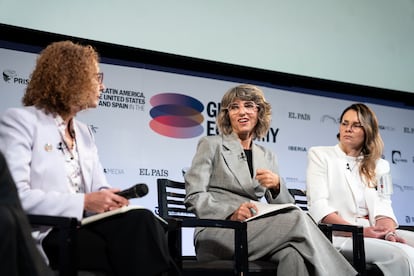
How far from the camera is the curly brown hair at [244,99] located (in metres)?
3.55

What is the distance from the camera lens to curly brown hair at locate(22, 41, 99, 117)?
269 centimetres

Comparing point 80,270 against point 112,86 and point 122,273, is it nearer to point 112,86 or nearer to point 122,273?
point 122,273

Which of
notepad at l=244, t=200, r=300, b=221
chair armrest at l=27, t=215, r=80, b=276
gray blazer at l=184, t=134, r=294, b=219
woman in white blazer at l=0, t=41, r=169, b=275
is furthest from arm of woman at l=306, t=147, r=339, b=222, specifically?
chair armrest at l=27, t=215, r=80, b=276

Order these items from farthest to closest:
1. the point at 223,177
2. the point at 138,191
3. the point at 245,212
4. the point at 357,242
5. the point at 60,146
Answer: the point at 223,177 → the point at 357,242 → the point at 245,212 → the point at 60,146 → the point at 138,191

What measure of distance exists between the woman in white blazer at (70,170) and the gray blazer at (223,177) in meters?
0.55

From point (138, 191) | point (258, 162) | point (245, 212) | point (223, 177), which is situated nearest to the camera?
point (138, 191)

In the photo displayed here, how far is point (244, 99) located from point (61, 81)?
117cm

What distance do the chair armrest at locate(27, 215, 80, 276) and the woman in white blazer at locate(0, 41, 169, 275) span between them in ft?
0.36

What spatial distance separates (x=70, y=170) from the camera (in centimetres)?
268

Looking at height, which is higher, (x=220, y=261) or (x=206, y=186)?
(x=206, y=186)

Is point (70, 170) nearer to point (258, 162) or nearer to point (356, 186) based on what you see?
point (258, 162)

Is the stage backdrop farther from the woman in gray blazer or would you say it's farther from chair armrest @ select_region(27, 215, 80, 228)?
chair armrest @ select_region(27, 215, 80, 228)

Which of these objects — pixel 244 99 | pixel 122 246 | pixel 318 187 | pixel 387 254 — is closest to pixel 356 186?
pixel 318 187

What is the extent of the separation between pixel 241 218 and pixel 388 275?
870 millimetres
